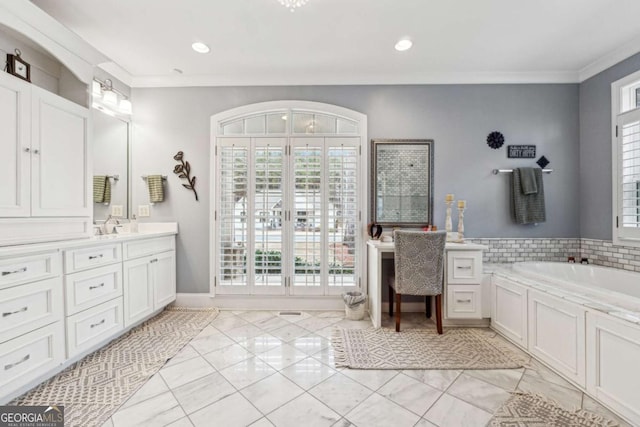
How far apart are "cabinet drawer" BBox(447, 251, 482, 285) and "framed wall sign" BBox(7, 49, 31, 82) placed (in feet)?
12.2

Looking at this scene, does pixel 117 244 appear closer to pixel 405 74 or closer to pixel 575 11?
pixel 405 74

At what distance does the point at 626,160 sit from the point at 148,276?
190 inches

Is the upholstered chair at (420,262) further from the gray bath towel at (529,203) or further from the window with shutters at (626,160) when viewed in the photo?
the window with shutters at (626,160)

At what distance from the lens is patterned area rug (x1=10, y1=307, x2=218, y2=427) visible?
1.51 meters

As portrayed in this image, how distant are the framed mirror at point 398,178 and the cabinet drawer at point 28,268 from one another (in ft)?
9.00

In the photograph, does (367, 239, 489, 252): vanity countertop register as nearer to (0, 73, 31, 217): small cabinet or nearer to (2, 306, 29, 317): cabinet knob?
(2, 306, 29, 317): cabinet knob

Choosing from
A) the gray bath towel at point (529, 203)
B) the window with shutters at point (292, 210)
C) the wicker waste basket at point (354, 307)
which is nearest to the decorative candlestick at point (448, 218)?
the gray bath towel at point (529, 203)

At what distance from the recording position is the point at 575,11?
6.63ft

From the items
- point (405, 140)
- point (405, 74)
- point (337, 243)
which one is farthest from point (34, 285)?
point (405, 74)

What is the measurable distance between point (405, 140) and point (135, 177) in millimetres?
3187

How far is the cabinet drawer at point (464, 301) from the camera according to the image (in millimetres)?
2549

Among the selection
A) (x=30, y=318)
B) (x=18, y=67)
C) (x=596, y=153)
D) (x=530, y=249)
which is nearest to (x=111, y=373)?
(x=30, y=318)

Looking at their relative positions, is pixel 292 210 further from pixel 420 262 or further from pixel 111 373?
pixel 111 373

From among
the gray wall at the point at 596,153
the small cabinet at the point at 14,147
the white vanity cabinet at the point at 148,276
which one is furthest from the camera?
the gray wall at the point at 596,153
